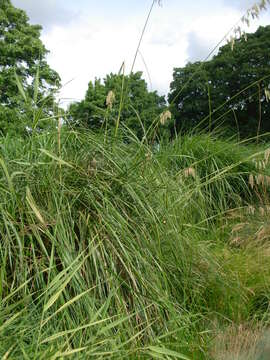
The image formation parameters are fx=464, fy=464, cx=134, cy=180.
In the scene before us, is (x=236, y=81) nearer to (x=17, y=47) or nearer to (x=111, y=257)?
(x=17, y=47)

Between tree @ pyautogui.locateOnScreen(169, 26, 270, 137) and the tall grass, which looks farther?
tree @ pyautogui.locateOnScreen(169, 26, 270, 137)

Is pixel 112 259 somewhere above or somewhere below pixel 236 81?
below

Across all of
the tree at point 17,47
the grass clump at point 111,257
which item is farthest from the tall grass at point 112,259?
the tree at point 17,47

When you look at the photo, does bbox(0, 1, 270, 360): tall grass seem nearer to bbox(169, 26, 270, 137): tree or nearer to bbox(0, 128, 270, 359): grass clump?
bbox(0, 128, 270, 359): grass clump

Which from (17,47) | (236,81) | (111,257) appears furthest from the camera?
(236,81)

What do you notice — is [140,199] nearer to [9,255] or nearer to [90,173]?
[90,173]

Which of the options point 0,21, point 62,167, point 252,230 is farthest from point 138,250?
point 0,21

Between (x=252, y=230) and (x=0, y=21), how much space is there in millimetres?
18384

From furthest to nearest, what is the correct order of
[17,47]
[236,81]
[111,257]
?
[236,81] < [17,47] < [111,257]

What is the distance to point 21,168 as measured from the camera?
84.4 inches

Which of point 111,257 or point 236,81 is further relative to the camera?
point 236,81

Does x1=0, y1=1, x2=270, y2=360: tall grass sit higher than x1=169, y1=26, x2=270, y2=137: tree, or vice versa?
x1=169, y1=26, x2=270, y2=137: tree

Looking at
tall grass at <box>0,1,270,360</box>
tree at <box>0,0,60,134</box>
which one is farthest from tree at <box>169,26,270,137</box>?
tall grass at <box>0,1,270,360</box>

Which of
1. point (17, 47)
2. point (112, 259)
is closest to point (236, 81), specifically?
point (17, 47)
